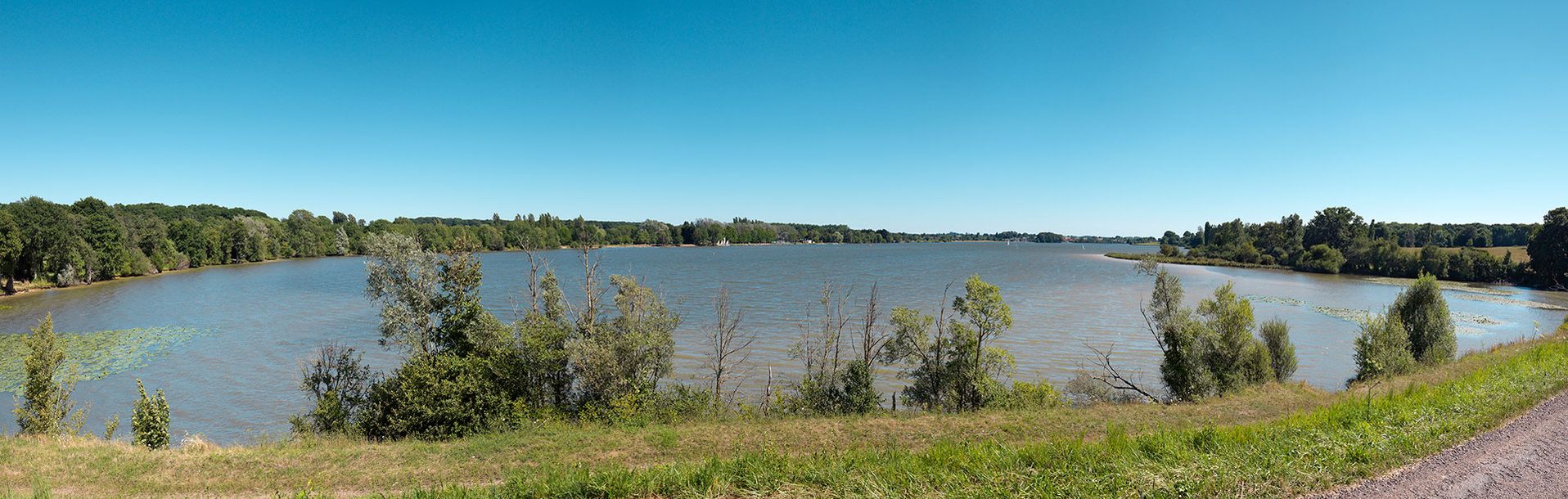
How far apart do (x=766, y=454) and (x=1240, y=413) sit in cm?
1421

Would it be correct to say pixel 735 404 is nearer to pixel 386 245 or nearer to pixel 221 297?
pixel 386 245

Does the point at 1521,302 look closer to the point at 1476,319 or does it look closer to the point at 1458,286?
the point at 1458,286

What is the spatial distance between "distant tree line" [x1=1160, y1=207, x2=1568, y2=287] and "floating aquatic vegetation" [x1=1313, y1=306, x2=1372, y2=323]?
668 centimetres

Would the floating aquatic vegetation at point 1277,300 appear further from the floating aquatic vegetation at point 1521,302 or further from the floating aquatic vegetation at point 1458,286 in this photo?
the floating aquatic vegetation at point 1521,302

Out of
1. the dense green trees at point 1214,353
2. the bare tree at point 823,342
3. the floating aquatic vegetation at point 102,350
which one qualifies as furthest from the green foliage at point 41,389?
the dense green trees at point 1214,353

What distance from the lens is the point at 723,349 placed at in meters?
30.0

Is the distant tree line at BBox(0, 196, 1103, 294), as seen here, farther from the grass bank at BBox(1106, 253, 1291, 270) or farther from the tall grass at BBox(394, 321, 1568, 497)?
the grass bank at BBox(1106, 253, 1291, 270)

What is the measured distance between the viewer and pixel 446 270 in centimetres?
2123

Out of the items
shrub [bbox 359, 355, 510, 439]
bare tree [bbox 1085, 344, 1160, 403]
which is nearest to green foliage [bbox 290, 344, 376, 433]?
shrub [bbox 359, 355, 510, 439]

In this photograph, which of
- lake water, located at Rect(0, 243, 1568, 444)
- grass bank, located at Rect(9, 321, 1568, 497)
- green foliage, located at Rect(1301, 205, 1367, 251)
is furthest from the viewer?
green foliage, located at Rect(1301, 205, 1367, 251)

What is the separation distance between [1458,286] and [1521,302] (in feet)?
67.3

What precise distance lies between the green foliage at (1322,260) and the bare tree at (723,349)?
11763cm

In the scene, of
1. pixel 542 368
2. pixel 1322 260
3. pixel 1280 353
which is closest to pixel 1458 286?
pixel 1322 260

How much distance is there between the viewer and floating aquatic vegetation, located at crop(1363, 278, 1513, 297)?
7256 cm
